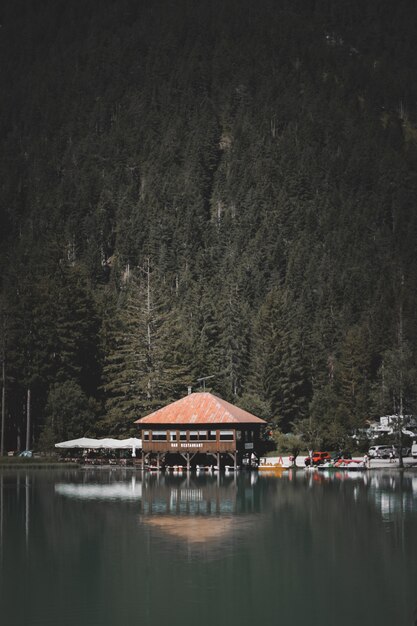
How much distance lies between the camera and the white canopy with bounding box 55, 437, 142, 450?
321 ft

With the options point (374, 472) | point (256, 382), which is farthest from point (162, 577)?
point (256, 382)

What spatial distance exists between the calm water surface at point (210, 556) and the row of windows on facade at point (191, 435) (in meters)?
19.2

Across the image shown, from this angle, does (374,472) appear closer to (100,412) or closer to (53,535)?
(100,412)

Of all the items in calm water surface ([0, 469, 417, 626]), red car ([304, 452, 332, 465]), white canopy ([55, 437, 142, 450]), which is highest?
white canopy ([55, 437, 142, 450])

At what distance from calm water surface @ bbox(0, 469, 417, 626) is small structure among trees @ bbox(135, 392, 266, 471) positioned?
1876cm

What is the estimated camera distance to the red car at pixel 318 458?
311ft

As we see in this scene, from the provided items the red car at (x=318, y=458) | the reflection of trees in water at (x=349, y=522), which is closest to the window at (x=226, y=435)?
the red car at (x=318, y=458)

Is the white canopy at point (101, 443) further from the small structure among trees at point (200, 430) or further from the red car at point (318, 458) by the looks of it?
the red car at point (318, 458)

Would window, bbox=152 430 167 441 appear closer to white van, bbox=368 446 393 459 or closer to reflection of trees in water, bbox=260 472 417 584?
reflection of trees in water, bbox=260 472 417 584

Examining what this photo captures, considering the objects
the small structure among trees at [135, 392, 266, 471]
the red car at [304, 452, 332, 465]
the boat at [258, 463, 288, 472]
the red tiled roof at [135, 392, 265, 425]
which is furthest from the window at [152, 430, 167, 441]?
the red car at [304, 452, 332, 465]

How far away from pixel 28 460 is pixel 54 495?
30.7 metres

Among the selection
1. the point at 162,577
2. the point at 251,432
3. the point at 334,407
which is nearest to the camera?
the point at 162,577

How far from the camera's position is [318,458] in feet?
316

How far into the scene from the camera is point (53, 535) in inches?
1944
